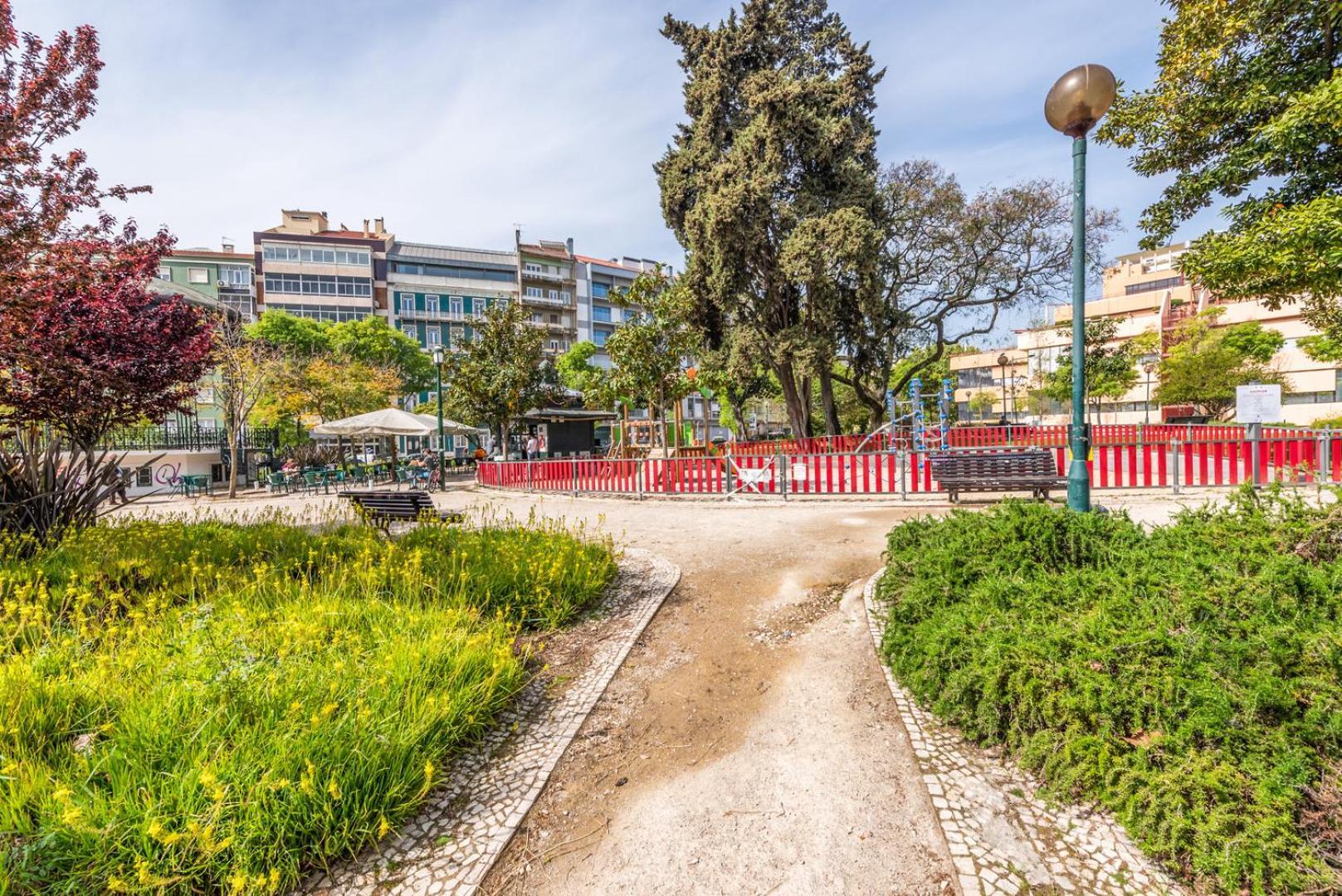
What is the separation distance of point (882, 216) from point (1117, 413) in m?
51.1

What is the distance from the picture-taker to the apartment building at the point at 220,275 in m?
47.9

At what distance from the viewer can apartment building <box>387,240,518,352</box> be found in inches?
2116

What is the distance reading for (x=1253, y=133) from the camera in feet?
31.4

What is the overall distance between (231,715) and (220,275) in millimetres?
61225

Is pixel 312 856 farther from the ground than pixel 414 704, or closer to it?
closer to it

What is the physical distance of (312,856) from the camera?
7.46ft

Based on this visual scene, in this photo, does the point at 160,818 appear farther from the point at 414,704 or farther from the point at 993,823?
the point at 993,823

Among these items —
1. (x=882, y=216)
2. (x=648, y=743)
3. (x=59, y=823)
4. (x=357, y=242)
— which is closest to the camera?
(x=59, y=823)

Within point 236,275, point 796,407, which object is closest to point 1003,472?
point 796,407

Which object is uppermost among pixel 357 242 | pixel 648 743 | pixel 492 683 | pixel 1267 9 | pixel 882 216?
pixel 357 242

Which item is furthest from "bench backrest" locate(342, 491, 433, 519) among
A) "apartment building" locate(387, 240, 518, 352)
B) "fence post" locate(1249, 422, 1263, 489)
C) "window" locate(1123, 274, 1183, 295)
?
"window" locate(1123, 274, 1183, 295)

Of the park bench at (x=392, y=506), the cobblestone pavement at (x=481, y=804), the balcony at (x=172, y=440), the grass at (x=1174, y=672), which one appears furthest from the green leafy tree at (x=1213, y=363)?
the balcony at (x=172, y=440)

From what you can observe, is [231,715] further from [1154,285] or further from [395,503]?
[1154,285]

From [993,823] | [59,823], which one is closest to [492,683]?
[59,823]
